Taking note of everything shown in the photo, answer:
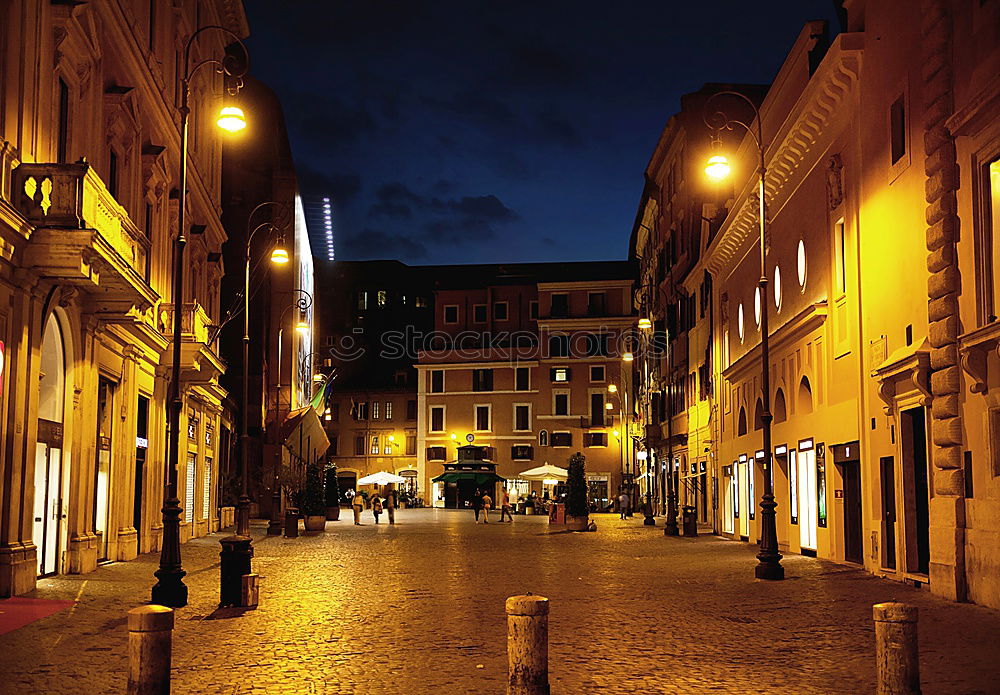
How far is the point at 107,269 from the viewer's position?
67.9 ft

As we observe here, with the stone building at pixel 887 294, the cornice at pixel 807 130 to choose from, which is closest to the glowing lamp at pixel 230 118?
the stone building at pixel 887 294

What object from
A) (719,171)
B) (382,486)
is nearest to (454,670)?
(719,171)

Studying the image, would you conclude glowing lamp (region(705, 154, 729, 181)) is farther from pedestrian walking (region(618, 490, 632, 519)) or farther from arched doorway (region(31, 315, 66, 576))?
pedestrian walking (region(618, 490, 632, 519))

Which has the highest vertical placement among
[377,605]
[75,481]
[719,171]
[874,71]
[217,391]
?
[874,71]

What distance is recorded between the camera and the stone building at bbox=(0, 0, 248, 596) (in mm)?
18594

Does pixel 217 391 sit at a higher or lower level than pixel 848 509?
higher

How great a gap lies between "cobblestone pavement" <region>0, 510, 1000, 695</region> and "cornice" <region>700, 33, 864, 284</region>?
9301mm

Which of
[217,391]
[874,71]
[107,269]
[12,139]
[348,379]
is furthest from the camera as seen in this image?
[348,379]

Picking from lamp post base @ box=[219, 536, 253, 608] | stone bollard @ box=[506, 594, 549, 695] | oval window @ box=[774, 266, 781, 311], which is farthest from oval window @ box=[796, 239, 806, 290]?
stone bollard @ box=[506, 594, 549, 695]

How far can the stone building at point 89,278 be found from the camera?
18.6 meters

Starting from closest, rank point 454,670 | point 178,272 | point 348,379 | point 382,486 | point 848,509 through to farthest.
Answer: point 454,670 < point 178,272 < point 848,509 < point 382,486 < point 348,379

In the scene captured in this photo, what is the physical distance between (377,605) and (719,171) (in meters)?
10.5

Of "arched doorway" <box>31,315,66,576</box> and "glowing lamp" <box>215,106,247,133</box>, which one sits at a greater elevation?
"glowing lamp" <box>215,106,247,133</box>

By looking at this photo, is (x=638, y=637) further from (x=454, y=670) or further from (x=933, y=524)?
(x=933, y=524)
